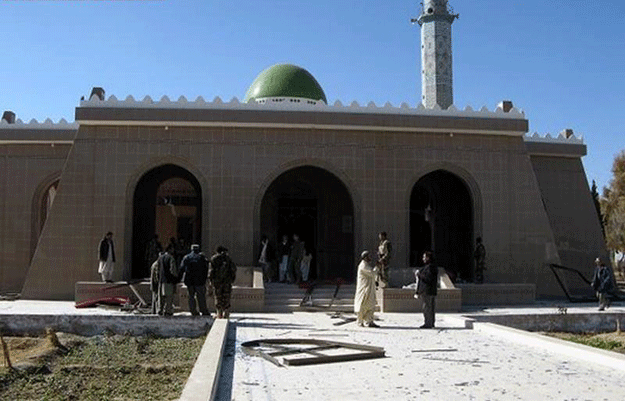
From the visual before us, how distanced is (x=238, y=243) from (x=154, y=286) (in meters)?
4.03

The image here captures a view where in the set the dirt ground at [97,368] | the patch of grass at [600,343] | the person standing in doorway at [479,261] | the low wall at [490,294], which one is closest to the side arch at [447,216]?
the person standing in doorway at [479,261]

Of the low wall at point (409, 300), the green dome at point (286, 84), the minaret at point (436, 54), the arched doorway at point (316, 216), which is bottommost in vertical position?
the low wall at point (409, 300)

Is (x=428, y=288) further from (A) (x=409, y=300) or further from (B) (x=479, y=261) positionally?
(B) (x=479, y=261)

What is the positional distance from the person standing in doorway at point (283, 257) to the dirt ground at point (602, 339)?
7605 mm

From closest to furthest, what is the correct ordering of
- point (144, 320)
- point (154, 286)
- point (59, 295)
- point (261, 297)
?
1. point (144, 320)
2. point (154, 286)
3. point (261, 297)
4. point (59, 295)

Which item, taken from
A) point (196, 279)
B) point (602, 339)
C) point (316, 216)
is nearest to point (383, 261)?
point (196, 279)

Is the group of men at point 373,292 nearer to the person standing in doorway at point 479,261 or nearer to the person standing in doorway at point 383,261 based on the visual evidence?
the person standing in doorway at point 383,261

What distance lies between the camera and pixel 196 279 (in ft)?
41.2

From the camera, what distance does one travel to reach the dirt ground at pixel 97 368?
7.05 m

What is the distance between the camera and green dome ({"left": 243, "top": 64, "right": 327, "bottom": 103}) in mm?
21234

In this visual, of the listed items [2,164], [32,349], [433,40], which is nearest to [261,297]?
[32,349]

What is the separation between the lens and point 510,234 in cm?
1773

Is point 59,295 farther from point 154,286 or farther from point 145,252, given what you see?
point 154,286

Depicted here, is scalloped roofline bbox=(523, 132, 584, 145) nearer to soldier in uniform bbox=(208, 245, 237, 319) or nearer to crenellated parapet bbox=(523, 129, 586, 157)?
→ crenellated parapet bbox=(523, 129, 586, 157)
